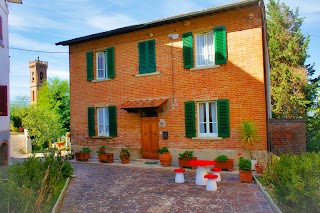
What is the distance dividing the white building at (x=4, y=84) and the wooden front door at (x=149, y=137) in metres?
6.82

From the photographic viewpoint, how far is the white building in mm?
14125

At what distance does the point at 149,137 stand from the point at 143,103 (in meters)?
1.81

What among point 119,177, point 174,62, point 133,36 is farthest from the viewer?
point 133,36

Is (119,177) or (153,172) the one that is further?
(153,172)

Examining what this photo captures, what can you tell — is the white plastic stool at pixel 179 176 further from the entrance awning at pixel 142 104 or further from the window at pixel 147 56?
the window at pixel 147 56

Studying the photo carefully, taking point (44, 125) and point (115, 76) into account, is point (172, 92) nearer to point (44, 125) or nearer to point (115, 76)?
point (115, 76)

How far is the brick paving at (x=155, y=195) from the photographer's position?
710 centimetres

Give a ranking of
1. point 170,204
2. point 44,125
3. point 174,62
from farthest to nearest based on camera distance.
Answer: point 44,125, point 174,62, point 170,204

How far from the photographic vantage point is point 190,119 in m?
13.1

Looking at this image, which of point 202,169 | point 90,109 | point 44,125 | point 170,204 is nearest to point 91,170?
point 90,109

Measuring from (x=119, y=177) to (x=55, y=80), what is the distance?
28884 mm

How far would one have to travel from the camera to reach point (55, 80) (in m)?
36.7

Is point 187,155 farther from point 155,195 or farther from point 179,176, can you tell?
point 155,195

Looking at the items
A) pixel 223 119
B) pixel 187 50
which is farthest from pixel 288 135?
pixel 187 50
